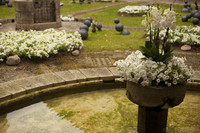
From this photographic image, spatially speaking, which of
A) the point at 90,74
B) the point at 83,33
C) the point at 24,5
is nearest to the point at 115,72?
the point at 90,74

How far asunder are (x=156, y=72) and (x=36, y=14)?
396 inches

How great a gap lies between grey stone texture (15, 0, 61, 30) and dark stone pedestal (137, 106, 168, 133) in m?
9.55

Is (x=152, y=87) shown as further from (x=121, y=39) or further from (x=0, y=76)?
(x=121, y=39)

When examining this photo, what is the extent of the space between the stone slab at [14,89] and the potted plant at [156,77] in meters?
2.15

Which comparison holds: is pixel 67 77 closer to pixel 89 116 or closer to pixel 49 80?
pixel 49 80

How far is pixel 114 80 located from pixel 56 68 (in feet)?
5.62

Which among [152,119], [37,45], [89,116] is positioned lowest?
[89,116]

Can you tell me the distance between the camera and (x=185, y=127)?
3.91 m

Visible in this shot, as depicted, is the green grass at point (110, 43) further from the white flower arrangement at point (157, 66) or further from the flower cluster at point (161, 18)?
the flower cluster at point (161, 18)

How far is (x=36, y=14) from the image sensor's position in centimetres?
1198

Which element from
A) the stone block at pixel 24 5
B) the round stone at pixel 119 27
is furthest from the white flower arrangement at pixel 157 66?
the stone block at pixel 24 5

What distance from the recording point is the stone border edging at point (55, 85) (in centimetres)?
447

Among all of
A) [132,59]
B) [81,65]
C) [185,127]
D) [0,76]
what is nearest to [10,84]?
[0,76]

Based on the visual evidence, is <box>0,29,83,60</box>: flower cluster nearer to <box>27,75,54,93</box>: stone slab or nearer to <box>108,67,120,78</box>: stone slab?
<box>27,75,54,93</box>: stone slab
